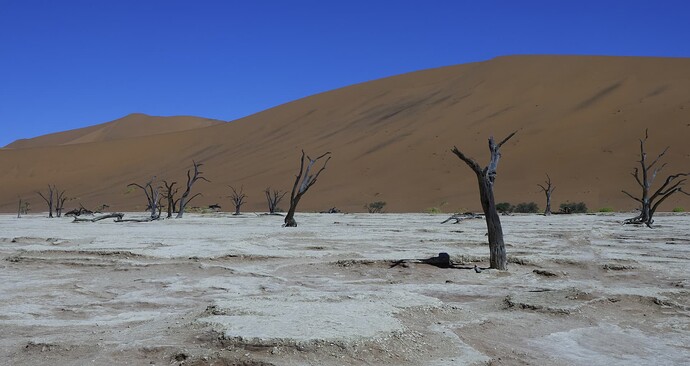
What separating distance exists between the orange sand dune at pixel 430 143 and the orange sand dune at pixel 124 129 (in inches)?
1201

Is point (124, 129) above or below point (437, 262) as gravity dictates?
above

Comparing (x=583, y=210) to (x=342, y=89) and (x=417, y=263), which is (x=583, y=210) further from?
(x=342, y=89)

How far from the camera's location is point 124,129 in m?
109

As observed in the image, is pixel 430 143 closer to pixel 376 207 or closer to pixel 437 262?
pixel 376 207

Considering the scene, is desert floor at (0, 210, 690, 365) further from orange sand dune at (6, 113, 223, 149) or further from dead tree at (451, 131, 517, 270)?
orange sand dune at (6, 113, 223, 149)

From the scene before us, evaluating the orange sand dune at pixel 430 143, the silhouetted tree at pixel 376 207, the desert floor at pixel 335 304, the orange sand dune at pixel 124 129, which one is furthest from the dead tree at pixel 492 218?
the orange sand dune at pixel 124 129

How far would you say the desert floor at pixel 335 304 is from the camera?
4.71 m

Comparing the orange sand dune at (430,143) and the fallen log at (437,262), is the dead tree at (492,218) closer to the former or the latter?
the fallen log at (437,262)

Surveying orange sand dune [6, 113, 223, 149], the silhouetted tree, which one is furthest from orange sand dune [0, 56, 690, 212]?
orange sand dune [6, 113, 223, 149]

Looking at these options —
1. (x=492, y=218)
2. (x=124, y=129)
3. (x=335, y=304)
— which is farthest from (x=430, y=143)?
(x=124, y=129)

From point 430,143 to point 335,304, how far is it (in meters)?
41.9

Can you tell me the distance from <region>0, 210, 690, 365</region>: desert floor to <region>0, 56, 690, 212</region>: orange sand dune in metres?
24.3

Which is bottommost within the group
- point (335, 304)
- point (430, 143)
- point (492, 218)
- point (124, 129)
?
point (335, 304)

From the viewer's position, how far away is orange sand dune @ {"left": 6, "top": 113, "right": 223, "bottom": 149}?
10750 cm
